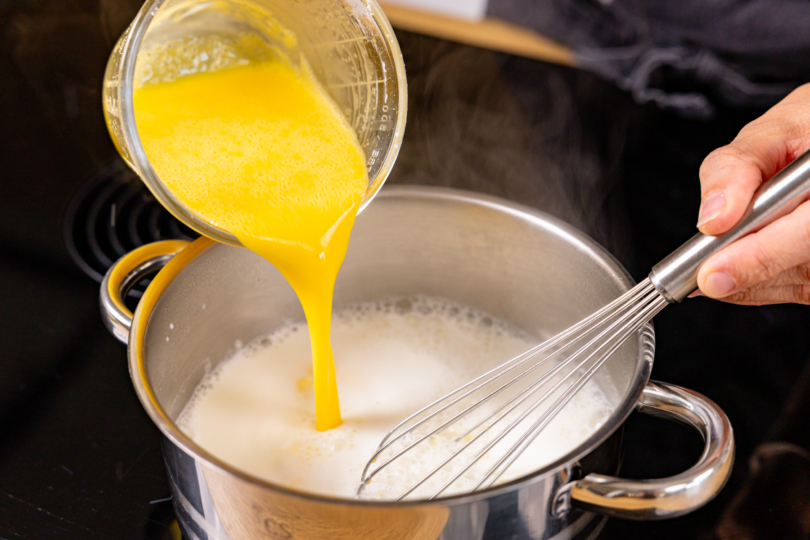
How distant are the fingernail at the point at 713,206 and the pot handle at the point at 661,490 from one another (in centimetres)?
14

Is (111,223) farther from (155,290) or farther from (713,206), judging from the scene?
(713,206)

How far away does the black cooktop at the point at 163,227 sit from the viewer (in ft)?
2.19

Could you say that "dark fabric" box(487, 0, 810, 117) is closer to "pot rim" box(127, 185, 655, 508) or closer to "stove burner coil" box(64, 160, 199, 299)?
"pot rim" box(127, 185, 655, 508)

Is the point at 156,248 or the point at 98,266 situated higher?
the point at 156,248

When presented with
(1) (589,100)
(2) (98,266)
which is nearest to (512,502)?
(2) (98,266)

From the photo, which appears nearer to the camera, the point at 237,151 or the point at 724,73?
the point at 237,151

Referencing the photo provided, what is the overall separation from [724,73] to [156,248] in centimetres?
103

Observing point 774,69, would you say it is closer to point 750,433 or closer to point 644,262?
point 644,262

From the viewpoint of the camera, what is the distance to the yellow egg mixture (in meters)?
0.62

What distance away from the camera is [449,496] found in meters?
0.43

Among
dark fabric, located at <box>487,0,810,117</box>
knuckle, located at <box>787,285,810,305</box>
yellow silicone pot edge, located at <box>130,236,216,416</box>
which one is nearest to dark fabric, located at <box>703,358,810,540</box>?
knuckle, located at <box>787,285,810,305</box>

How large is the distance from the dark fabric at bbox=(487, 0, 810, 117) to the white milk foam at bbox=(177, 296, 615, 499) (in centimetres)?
62

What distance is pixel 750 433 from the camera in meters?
0.73

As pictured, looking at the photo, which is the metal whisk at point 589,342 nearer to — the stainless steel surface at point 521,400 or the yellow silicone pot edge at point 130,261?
the stainless steel surface at point 521,400
